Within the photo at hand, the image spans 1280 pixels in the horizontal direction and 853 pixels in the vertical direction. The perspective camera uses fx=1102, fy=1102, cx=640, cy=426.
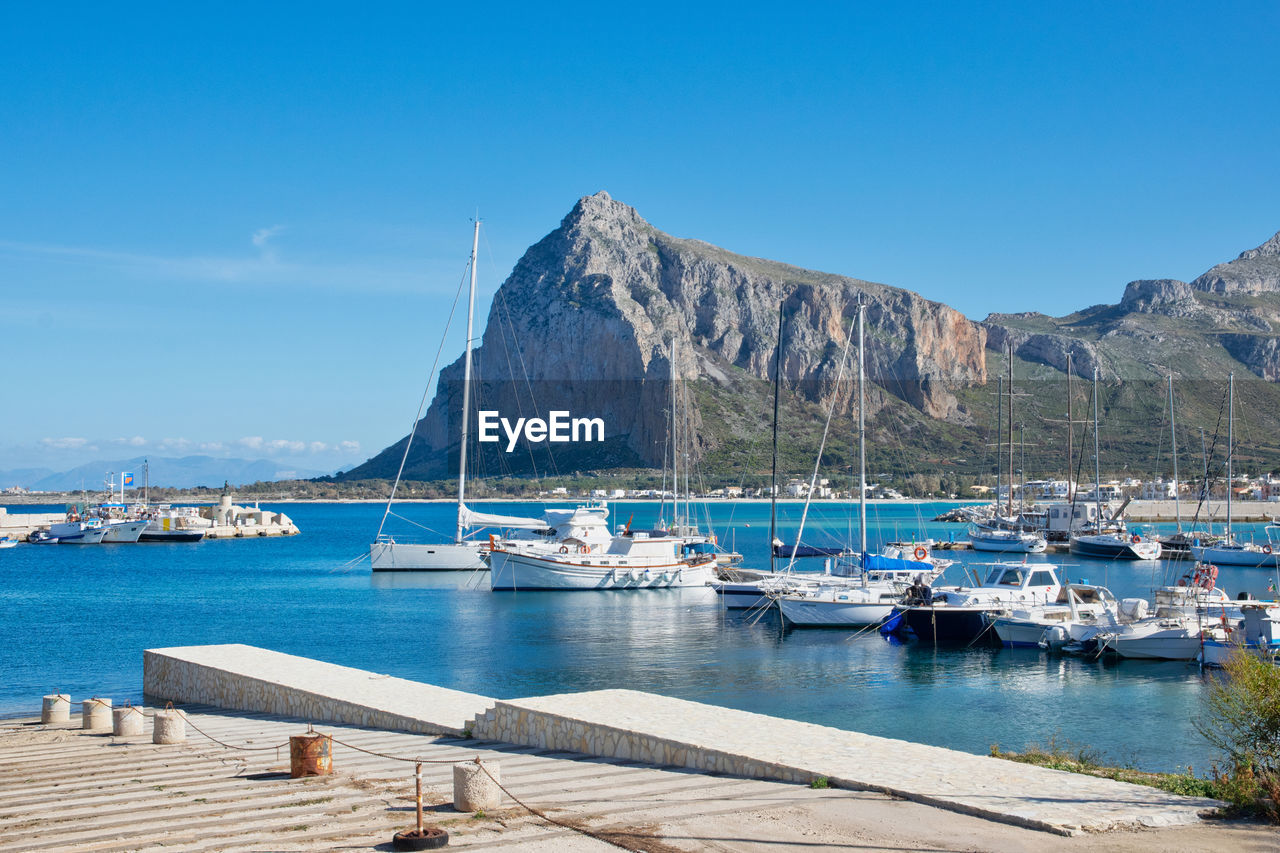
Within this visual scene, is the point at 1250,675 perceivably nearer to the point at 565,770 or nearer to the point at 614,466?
the point at 565,770

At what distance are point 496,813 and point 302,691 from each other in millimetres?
7840

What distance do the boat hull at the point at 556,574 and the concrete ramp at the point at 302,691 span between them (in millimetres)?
29273

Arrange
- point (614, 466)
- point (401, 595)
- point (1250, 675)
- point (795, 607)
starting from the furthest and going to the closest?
point (614, 466) → point (401, 595) → point (795, 607) → point (1250, 675)

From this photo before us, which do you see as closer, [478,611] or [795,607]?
[795,607]

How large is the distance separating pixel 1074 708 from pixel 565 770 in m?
16.0

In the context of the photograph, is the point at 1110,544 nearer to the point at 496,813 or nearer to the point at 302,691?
the point at 302,691

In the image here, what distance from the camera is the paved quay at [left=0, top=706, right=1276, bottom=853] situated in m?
8.49

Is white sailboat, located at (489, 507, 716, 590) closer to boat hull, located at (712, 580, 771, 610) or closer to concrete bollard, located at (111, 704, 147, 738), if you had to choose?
boat hull, located at (712, 580, 771, 610)

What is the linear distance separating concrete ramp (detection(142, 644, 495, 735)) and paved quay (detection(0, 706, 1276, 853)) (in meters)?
1.96

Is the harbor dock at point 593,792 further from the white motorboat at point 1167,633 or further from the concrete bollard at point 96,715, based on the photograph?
the white motorboat at point 1167,633

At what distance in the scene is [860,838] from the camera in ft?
27.8

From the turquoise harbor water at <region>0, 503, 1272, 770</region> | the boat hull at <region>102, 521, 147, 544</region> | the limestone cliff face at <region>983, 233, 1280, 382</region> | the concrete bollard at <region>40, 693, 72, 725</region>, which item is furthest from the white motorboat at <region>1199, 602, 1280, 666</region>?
the limestone cliff face at <region>983, 233, 1280, 382</region>

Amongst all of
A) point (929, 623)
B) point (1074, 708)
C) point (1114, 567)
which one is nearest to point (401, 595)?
point (929, 623)

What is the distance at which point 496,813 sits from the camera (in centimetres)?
934
